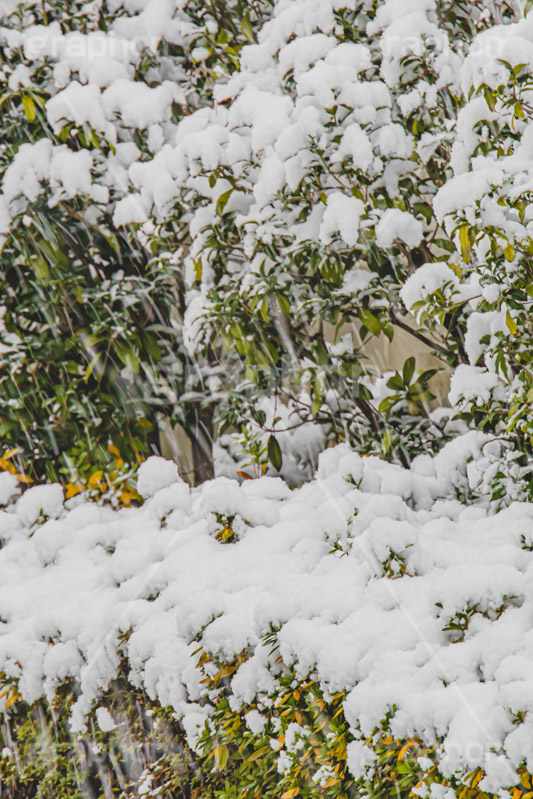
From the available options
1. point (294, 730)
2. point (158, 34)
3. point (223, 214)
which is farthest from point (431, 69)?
point (294, 730)

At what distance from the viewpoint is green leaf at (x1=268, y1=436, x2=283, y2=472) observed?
11.3ft

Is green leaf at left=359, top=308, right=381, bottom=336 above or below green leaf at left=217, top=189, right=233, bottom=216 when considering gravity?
below

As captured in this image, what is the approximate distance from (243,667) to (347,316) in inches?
64.8

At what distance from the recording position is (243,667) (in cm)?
211

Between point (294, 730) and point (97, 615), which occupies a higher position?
point (97, 615)

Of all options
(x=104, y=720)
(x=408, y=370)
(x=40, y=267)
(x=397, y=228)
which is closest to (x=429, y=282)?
(x=397, y=228)

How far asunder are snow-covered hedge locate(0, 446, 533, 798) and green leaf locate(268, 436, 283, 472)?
0.30 meters

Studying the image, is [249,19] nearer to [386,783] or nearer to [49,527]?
[49,527]

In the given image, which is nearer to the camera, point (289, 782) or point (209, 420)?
point (289, 782)

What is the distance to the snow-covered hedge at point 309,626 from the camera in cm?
175

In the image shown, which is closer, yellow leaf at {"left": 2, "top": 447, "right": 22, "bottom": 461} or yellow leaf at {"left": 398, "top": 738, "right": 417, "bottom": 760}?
yellow leaf at {"left": 398, "top": 738, "right": 417, "bottom": 760}

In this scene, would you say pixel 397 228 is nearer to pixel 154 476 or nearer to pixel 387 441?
pixel 387 441

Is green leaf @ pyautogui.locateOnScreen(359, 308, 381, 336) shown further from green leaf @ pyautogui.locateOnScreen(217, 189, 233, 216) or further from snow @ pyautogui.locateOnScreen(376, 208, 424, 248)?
green leaf @ pyautogui.locateOnScreen(217, 189, 233, 216)

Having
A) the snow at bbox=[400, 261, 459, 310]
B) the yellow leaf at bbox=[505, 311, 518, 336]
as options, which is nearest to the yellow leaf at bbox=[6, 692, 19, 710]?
the snow at bbox=[400, 261, 459, 310]
